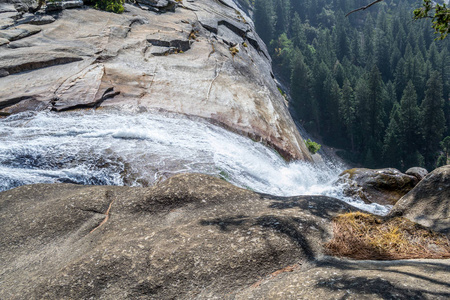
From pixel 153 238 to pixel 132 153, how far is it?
5.42 metres

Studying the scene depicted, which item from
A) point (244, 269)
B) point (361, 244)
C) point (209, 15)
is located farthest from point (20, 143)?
point (209, 15)

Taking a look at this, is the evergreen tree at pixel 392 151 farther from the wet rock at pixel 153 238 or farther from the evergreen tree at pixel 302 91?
the wet rock at pixel 153 238

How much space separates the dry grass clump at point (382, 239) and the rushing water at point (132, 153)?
4.63m

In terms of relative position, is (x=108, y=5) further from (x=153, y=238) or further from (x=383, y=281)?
(x=383, y=281)

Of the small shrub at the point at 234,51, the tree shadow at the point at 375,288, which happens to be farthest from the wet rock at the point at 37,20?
the tree shadow at the point at 375,288

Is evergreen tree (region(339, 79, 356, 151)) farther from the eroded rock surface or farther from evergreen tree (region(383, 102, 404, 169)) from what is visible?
the eroded rock surface

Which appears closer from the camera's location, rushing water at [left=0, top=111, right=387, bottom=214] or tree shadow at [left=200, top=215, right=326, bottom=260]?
tree shadow at [left=200, top=215, right=326, bottom=260]

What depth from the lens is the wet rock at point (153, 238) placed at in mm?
4773

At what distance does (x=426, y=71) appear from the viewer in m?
77.8

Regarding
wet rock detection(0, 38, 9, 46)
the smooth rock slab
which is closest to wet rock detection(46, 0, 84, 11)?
the smooth rock slab

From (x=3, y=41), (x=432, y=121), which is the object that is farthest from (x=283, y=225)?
(x=432, y=121)

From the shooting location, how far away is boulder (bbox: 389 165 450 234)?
21.4 feet

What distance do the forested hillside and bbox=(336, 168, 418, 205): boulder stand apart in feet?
97.6

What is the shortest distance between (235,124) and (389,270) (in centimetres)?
992
